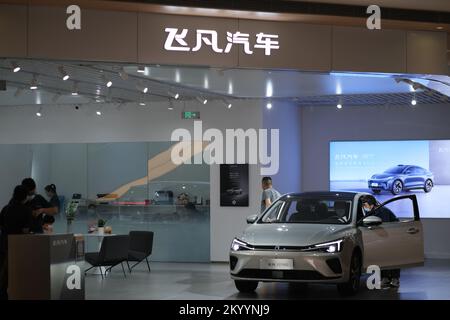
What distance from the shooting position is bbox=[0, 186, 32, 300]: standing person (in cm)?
926

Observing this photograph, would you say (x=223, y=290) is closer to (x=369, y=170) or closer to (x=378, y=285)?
(x=378, y=285)

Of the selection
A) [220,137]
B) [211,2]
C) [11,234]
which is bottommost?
[11,234]

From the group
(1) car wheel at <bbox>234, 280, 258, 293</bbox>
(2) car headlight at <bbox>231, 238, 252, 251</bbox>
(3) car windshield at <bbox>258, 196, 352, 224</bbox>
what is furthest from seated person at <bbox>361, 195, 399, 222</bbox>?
(2) car headlight at <bbox>231, 238, 252, 251</bbox>

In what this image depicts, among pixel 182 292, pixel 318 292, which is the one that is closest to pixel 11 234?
pixel 182 292

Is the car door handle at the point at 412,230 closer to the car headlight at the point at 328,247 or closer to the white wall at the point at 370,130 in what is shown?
the car headlight at the point at 328,247

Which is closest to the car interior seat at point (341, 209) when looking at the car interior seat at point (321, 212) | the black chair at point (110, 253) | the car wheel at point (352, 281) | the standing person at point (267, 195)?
the car interior seat at point (321, 212)

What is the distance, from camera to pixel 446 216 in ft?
58.5

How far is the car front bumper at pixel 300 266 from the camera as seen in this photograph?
9.80 m

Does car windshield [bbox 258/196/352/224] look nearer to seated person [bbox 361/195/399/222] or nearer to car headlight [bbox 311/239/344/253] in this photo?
seated person [bbox 361/195/399/222]

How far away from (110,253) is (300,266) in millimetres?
4449

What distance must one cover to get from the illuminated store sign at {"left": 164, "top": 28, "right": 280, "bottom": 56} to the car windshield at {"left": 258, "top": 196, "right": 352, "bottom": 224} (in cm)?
225

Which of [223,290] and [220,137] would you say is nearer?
[223,290]
